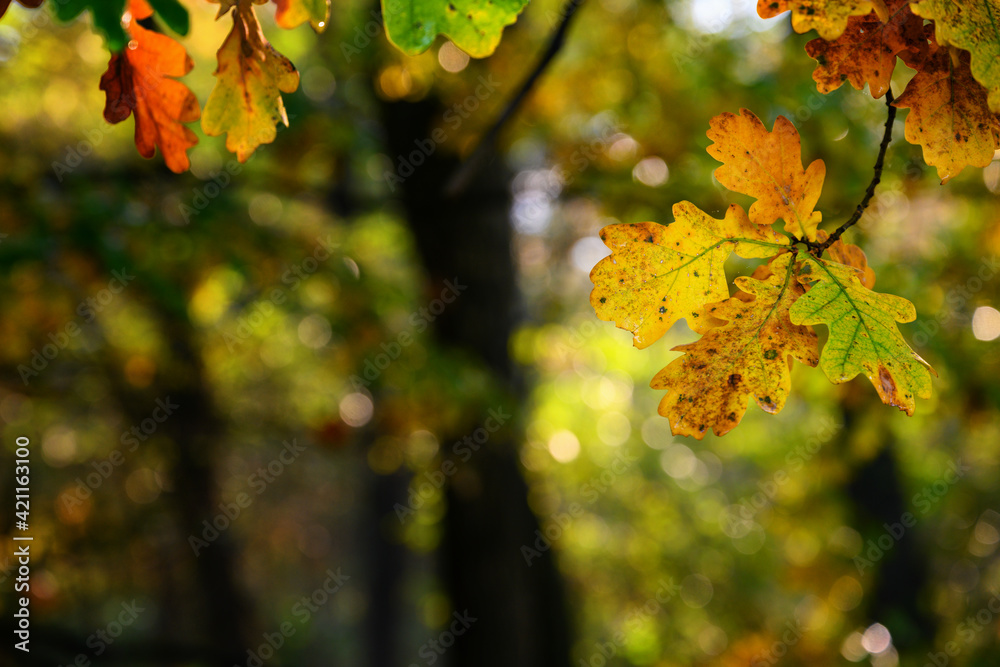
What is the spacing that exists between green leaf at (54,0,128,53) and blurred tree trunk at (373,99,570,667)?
307cm

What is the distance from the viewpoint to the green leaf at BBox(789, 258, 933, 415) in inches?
33.9

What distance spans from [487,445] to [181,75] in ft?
11.3

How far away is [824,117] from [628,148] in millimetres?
1273

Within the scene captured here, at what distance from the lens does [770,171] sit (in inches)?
36.9

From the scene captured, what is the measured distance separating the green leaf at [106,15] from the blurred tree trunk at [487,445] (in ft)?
10.1

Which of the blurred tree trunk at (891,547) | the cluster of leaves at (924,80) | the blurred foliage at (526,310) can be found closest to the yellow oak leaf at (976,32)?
the cluster of leaves at (924,80)

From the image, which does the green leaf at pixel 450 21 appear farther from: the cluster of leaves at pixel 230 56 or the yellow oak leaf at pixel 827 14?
the yellow oak leaf at pixel 827 14

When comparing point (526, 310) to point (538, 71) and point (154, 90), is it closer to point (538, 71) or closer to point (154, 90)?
point (538, 71)

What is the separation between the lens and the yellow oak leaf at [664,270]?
0.92 metres

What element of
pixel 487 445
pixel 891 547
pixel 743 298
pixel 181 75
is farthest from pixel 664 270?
pixel 891 547


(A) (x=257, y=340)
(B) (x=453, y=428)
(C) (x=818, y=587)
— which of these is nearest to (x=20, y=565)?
(A) (x=257, y=340)

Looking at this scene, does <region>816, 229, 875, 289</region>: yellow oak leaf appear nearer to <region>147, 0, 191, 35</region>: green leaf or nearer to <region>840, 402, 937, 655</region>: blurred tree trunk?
<region>147, 0, 191, 35</region>: green leaf

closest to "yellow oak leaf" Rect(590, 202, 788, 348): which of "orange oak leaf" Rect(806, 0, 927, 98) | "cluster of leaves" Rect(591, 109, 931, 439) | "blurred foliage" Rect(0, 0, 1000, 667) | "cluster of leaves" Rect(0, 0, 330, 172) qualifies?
"cluster of leaves" Rect(591, 109, 931, 439)

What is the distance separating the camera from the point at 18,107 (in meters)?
7.41
